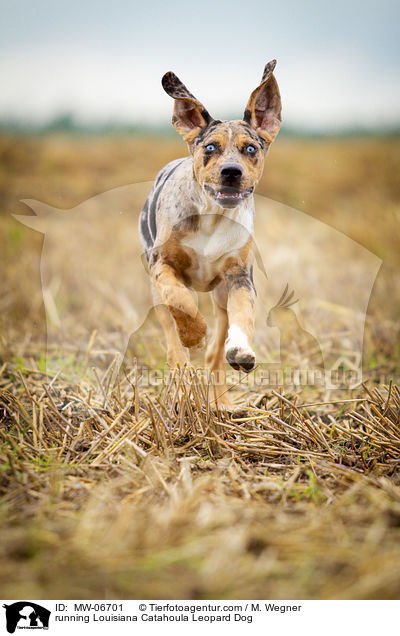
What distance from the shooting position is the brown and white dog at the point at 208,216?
11.1ft

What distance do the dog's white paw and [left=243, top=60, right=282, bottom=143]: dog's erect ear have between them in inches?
50.9

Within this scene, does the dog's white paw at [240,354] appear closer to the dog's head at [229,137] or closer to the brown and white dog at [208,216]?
the brown and white dog at [208,216]

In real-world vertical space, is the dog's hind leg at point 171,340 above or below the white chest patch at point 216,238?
below

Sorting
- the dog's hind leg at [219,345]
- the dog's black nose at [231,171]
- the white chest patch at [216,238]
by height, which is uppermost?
the dog's black nose at [231,171]

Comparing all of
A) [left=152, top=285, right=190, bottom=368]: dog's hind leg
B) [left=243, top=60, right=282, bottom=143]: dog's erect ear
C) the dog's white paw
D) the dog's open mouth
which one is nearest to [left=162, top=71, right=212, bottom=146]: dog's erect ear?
[left=243, top=60, right=282, bottom=143]: dog's erect ear

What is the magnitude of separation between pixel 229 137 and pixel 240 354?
1.23m

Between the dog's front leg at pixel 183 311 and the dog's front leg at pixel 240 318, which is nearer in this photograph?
the dog's front leg at pixel 240 318

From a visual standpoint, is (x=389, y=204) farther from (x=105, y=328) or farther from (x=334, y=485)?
(x=334, y=485)

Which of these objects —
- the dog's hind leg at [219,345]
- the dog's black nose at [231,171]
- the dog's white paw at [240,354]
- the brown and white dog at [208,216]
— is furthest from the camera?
the dog's hind leg at [219,345]

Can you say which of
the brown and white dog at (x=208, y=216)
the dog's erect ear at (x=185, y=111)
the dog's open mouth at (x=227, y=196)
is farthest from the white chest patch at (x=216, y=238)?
the dog's erect ear at (x=185, y=111)
